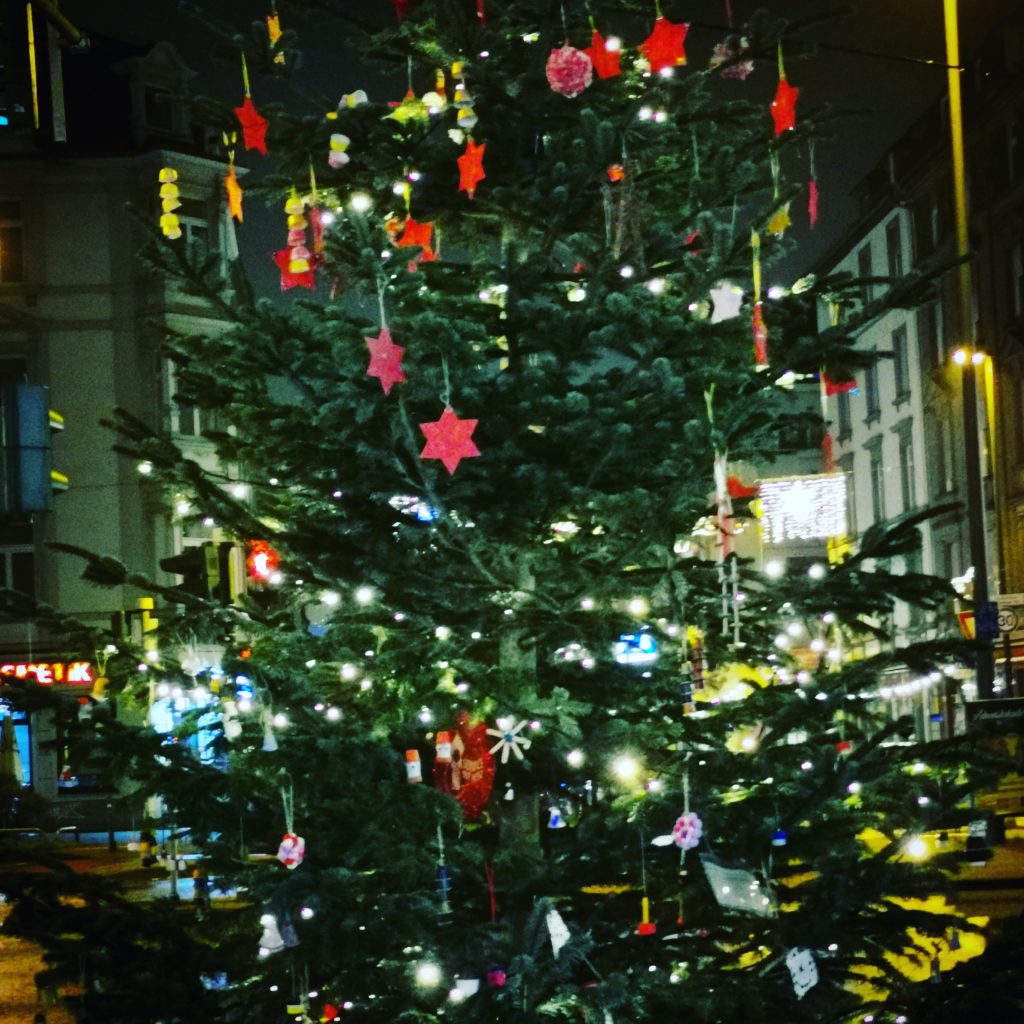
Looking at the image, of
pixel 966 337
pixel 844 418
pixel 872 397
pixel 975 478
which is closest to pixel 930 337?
pixel 872 397

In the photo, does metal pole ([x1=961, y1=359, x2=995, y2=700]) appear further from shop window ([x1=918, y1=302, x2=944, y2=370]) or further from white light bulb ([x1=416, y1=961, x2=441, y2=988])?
shop window ([x1=918, y1=302, x2=944, y2=370])

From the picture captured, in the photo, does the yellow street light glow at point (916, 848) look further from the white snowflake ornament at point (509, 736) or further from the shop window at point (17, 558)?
the shop window at point (17, 558)

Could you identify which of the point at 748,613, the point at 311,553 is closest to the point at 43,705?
the point at 311,553

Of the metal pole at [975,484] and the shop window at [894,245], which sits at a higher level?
the shop window at [894,245]

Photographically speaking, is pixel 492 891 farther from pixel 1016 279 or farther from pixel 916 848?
pixel 1016 279

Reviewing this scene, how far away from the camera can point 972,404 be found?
74.0 ft

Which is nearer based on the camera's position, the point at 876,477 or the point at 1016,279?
the point at 1016,279

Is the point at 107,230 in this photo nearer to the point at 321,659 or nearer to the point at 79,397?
the point at 79,397

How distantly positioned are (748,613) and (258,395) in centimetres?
241

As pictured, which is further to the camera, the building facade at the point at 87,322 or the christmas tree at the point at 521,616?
the building facade at the point at 87,322

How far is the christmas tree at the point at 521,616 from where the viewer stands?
20.4ft

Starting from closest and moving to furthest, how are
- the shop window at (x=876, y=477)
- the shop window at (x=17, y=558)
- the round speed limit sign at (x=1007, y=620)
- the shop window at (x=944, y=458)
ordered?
the round speed limit sign at (x=1007, y=620) < the shop window at (x=17, y=558) < the shop window at (x=944, y=458) < the shop window at (x=876, y=477)

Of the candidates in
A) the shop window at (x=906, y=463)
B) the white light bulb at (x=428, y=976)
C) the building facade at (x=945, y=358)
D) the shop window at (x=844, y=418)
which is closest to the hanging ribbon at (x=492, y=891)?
the white light bulb at (x=428, y=976)

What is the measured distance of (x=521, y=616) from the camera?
257 inches
